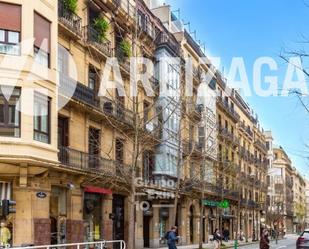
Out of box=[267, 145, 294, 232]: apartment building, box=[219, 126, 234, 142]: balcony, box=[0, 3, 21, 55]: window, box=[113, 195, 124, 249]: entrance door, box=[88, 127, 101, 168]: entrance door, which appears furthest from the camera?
box=[267, 145, 294, 232]: apartment building

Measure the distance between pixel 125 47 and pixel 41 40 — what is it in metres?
9.81

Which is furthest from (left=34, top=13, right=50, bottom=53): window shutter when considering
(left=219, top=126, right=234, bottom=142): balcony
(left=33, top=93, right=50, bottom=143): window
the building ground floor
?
(left=219, top=126, right=234, bottom=142): balcony

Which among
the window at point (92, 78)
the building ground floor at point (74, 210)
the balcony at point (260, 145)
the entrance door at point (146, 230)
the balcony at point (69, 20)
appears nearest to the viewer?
the building ground floor at point (74, 210)

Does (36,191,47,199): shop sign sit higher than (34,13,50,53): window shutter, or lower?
lower

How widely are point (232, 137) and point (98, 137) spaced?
35.8 meters

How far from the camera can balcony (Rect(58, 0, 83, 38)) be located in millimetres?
26430

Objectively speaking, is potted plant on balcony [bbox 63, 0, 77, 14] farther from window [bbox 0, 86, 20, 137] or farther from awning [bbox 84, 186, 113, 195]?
awning [bbox 84, 186, 113, 195]

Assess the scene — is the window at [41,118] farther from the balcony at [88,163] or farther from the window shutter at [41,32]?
the window shutter at [41,32]

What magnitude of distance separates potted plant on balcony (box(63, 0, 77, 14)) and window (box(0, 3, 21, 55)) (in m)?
4.43

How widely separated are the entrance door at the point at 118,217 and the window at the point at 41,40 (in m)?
11.3

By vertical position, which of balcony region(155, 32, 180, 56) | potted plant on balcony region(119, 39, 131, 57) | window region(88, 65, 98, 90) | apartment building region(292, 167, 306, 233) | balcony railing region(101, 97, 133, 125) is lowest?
apartment building region(292, 167, 306, 233)

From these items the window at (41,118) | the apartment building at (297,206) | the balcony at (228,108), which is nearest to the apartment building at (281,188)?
the apartment building at (297,206)

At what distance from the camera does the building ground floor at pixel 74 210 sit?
74.9ft

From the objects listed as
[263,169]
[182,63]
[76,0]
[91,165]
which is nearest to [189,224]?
[182,63]
